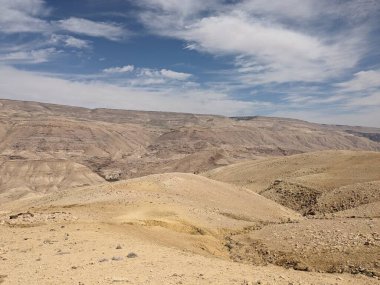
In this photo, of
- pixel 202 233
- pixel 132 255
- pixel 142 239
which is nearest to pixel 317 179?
pixel 202 233

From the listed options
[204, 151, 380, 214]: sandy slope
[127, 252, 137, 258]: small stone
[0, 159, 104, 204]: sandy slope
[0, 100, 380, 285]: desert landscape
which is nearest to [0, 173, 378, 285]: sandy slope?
[0, 100, 380, 285]: desert landscape

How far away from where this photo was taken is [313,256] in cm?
1628

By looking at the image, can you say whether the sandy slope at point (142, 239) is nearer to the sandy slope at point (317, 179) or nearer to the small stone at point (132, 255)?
the small stone at point (132, 255)

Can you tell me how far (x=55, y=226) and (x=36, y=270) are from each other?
21.4ft

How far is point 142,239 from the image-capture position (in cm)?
1708

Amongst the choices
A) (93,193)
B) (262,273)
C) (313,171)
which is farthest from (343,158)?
(262,273)

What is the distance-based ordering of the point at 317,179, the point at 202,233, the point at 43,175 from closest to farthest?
the point at 202,233 → the point at 317,179 → the point at 43,175

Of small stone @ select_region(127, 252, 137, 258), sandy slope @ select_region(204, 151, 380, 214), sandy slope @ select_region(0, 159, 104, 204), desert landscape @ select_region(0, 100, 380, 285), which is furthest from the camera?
sandy slope @ select_region(0, 159, 104, 204)

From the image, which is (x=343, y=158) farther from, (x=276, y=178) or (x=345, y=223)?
(x=345, y=223)

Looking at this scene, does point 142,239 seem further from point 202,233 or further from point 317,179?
point 317,179

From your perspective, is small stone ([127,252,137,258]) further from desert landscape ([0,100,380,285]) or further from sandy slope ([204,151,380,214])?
sandy slope ([204,151,380,214])

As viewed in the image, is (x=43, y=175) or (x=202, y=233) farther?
(x=43, y=175)

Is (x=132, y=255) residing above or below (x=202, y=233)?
above

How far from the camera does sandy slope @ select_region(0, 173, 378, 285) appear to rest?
12.0 metres
